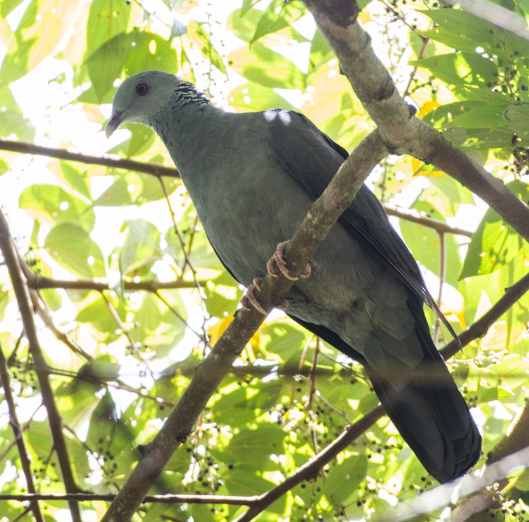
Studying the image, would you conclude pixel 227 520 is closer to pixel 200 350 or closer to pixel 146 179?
pixel 200 350

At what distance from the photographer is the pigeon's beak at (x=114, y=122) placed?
13.6 feet

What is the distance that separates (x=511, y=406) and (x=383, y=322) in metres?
1.40

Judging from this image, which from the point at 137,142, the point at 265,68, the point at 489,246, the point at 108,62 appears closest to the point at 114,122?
the point at 137,142

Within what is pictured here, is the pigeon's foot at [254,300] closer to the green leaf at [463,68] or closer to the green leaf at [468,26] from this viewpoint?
the green leaf at [463,68]

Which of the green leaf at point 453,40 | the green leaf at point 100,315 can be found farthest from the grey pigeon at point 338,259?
the green leaf at point 100,315

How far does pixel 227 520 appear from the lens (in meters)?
3.36

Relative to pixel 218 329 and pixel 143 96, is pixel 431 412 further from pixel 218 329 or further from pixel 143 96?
pixel 143 96

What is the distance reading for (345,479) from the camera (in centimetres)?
317

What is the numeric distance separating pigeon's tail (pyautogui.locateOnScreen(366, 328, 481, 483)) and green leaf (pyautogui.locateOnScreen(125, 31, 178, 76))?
7.51 ft

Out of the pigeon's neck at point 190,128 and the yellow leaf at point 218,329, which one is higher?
the pigeon's neck at point 190,128

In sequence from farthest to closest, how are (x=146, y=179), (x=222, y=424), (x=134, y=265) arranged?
(x=146, y=179)
(x=134, y=265)
(x=222, y=424)

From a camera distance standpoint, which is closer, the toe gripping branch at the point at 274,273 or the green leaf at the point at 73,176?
the toe gripping branch at the point at 274,273

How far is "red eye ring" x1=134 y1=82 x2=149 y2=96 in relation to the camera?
13.4 feet

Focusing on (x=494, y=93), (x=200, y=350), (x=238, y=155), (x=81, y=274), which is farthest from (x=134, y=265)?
(x=494, y=93)
